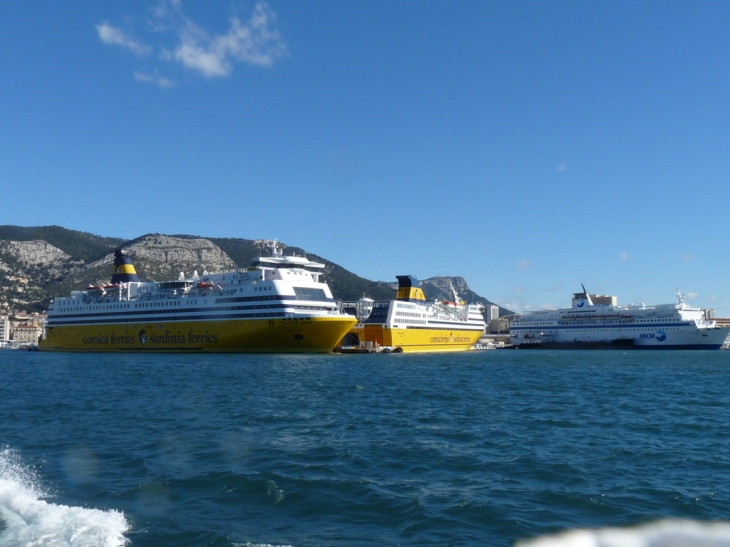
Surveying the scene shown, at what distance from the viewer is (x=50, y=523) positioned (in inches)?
339

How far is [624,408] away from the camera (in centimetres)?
2133

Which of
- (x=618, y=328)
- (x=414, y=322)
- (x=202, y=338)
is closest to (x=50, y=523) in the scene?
(x=202, y=338)

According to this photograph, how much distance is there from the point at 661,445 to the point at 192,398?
52.9 feet

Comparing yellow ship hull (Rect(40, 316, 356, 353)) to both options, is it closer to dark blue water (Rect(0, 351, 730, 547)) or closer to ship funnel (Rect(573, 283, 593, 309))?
dark blue water (Rect(0, 351, 730, 547))

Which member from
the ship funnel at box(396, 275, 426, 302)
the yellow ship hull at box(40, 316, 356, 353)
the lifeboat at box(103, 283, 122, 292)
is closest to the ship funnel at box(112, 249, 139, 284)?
the lifeboat at box(103, 283, 122, 292)

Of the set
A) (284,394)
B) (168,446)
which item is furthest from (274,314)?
(168,446)

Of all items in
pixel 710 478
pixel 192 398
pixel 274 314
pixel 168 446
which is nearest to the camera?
pixel 710 478

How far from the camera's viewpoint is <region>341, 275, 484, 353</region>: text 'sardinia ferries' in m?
79.6

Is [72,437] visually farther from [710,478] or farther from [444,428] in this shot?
[710,478]

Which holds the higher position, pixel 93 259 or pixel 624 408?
pixel 93 259

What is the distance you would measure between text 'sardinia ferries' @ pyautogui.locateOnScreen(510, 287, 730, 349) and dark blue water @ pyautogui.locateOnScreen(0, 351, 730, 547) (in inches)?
3549

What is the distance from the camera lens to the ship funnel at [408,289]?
8738 cm

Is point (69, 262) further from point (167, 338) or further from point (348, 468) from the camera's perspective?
point (348, 468)

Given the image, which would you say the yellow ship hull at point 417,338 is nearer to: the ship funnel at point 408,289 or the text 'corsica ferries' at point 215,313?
the ship funnel at point 408,289
